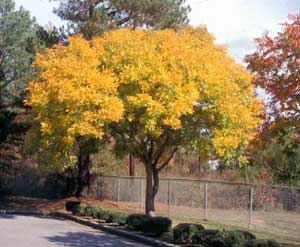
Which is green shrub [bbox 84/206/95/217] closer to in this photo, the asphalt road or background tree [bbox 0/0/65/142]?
the asphalt road

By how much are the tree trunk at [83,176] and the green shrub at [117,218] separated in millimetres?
11670

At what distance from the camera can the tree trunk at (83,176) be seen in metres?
36.8

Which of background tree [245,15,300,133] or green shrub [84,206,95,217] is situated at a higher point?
background tree [245,15,300,133]

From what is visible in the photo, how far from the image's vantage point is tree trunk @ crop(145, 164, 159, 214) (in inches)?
956

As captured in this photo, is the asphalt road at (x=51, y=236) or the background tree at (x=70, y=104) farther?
the background tree at (x=70, y=104)

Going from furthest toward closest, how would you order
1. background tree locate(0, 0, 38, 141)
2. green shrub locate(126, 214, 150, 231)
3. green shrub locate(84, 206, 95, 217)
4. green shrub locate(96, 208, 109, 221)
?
background tree locate(0, 0, 38, 141), green shrub locate(84, 206, 95, 217), green shrub locate(96, 208, 109, 221), green shrub locate(126, 214, 150, 231)

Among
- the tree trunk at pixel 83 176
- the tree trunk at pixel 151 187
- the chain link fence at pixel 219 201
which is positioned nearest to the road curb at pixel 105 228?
the tree trunk at pixel 151 187

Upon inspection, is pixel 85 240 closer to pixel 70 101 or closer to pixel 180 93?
pixel 70 101

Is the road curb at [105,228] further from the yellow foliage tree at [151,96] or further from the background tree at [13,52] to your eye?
the background tree at [13,52]

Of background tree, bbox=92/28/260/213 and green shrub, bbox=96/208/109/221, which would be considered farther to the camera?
green shrub, bbox=96/208/109/221

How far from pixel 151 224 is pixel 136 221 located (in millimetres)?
1117

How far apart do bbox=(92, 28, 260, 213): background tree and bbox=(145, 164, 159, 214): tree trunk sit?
0.35 feet

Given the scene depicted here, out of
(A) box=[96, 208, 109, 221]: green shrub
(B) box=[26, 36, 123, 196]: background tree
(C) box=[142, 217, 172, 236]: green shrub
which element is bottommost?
(C) box=[142, 217, 172, 236]: green shrub

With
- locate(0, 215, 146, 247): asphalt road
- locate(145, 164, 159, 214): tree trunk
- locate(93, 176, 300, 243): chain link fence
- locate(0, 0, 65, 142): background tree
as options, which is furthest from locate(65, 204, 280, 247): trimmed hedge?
locate(0, 0, 65, 142): background tree
